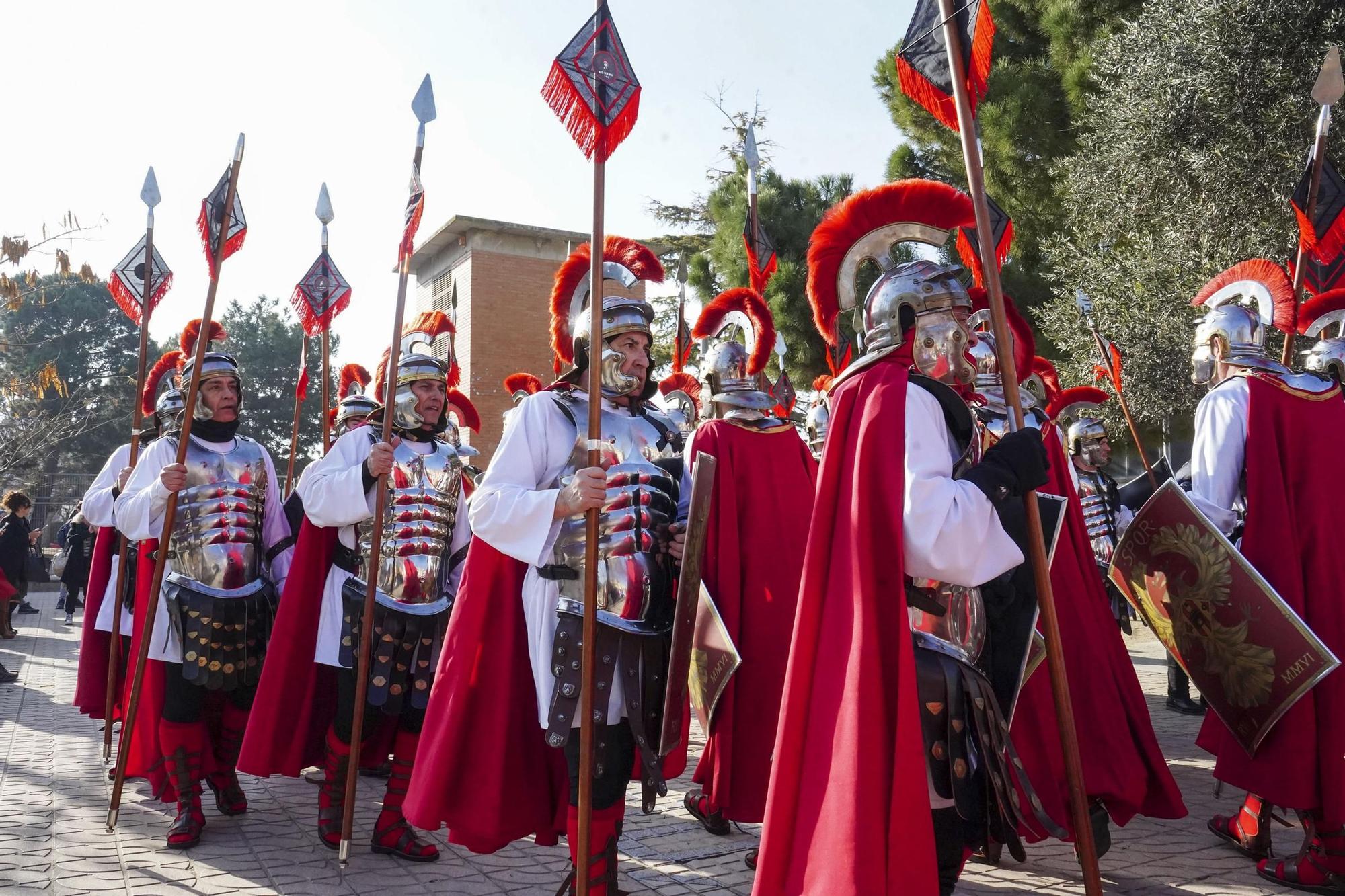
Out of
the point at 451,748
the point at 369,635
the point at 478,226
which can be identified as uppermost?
the point at 478,226

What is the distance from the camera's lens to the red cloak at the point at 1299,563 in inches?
150

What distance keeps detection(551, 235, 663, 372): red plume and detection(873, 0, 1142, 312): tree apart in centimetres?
1279

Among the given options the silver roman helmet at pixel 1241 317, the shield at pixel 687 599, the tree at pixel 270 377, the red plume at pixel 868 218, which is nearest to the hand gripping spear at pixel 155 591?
the shield at pixel 687 599

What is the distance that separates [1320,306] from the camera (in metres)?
6.42

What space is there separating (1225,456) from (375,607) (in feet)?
11.7

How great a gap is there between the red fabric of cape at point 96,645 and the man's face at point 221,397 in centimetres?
200

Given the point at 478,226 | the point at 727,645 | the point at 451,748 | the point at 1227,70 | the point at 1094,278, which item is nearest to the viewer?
the point at 451,748

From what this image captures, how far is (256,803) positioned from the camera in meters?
5.48

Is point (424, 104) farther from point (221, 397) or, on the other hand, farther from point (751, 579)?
point (751, 579)

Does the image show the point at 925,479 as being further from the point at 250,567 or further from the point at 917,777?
the point at 250,567

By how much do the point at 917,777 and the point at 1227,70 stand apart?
11.9 m

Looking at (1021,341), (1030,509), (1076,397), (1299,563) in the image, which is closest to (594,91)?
(1030,509)

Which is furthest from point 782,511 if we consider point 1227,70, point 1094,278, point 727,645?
point 1094,278

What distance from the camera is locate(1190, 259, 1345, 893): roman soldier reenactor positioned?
382 centimetres
